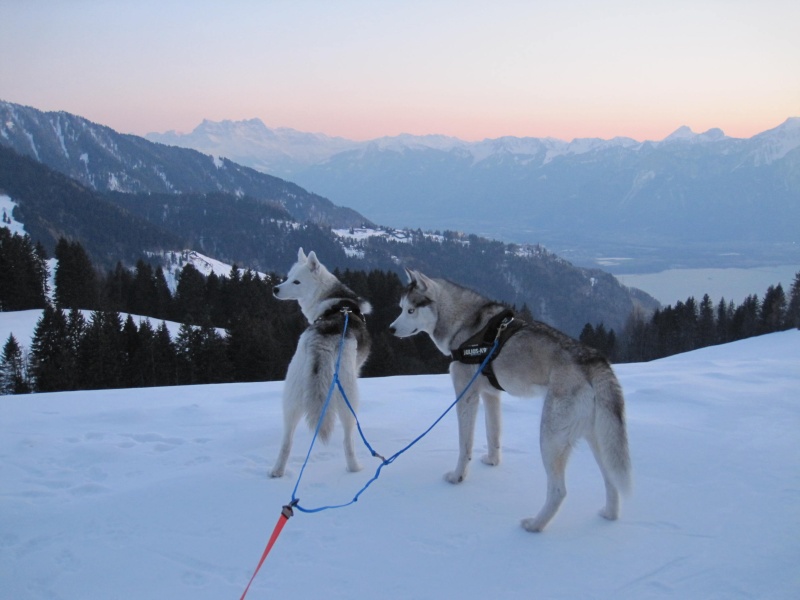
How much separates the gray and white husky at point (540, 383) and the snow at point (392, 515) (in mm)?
435

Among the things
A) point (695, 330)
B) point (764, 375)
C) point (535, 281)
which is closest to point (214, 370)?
point (764, 375)

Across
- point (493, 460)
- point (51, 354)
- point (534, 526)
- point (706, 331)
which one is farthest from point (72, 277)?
point (706, 331)

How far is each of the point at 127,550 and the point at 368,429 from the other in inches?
141

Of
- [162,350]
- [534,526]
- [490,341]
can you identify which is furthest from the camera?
[162,350]

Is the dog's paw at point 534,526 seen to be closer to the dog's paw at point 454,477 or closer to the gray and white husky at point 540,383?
the gray and white husky at point 540,383

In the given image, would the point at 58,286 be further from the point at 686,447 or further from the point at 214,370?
the point at 686,447

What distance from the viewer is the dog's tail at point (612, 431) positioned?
4.33 meters

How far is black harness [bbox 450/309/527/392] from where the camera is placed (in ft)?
17.1

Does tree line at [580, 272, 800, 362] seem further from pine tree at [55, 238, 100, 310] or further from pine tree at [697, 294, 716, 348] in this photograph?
pine tree at [55, 238, 100, 310]

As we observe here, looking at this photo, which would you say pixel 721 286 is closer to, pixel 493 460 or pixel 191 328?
pixel 191 328

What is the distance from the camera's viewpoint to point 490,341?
17.3 ft

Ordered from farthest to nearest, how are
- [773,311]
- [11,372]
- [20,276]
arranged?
[773,311]
[20,276]
[11,372]

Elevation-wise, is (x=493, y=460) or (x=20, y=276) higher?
(x=20, y=276)

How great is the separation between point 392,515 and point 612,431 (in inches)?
82.6
